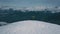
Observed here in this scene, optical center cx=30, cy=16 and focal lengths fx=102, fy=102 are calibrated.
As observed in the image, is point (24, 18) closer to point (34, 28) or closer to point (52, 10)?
point (52, 10)

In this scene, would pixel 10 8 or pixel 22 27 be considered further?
pixel 10 8

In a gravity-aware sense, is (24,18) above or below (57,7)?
below

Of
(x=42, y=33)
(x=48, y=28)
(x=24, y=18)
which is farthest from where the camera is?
(x=24, y=18)

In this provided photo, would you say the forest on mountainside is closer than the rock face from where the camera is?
No

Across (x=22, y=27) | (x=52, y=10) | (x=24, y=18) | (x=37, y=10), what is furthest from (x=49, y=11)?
(x=22, y=27)

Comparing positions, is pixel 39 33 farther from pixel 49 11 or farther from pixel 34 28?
pixel 49 11

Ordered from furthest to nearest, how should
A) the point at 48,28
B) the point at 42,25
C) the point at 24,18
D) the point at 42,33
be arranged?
the point at 24,18, the point at 42,25, the point at 48,28, the point at 42,33

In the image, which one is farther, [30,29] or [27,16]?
[27,16]

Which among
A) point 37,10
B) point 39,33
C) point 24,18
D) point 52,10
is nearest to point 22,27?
point 39,33

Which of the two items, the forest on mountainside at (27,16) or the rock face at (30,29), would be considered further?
the forest on mountainside at (27,16)
